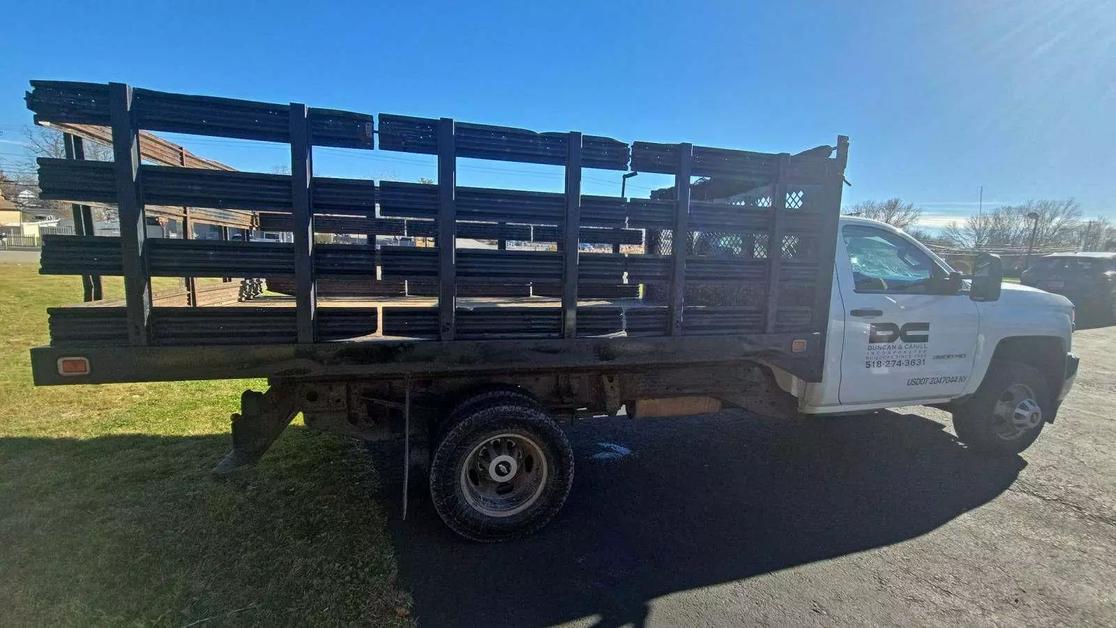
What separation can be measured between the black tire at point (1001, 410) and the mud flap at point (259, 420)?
5.61 m

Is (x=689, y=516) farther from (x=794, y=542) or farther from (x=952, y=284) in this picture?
(x=952, y=284)

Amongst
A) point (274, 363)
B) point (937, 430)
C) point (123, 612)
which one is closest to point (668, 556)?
point (274, 363)

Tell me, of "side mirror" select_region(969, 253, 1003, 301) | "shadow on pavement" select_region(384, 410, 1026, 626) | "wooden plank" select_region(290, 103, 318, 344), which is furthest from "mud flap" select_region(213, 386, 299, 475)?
"side mirror" select_region(969, 253, 1003, 301)

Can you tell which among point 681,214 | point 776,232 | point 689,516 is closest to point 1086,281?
point 776,232

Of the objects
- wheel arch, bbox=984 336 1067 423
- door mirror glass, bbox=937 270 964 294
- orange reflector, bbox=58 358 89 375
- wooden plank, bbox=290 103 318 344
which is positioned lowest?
wheel arch, bbox=984 336 1067 423

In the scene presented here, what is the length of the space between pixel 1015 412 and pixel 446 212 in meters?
5.30

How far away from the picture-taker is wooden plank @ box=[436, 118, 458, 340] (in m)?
2.88

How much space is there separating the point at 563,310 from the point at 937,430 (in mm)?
4967

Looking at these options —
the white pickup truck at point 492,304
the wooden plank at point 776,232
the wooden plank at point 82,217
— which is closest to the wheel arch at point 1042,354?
the white pickup truck at point 492,304

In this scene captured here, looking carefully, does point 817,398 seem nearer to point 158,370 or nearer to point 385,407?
point 385,407

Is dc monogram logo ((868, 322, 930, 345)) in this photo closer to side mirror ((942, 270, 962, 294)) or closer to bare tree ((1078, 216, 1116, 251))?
side mirror ((942, 270, 962, 294))

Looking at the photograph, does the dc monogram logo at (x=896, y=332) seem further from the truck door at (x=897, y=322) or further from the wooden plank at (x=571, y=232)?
the wooden plank at (x=571, y=232)

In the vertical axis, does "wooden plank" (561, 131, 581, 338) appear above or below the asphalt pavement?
above

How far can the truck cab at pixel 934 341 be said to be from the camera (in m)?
4.04
